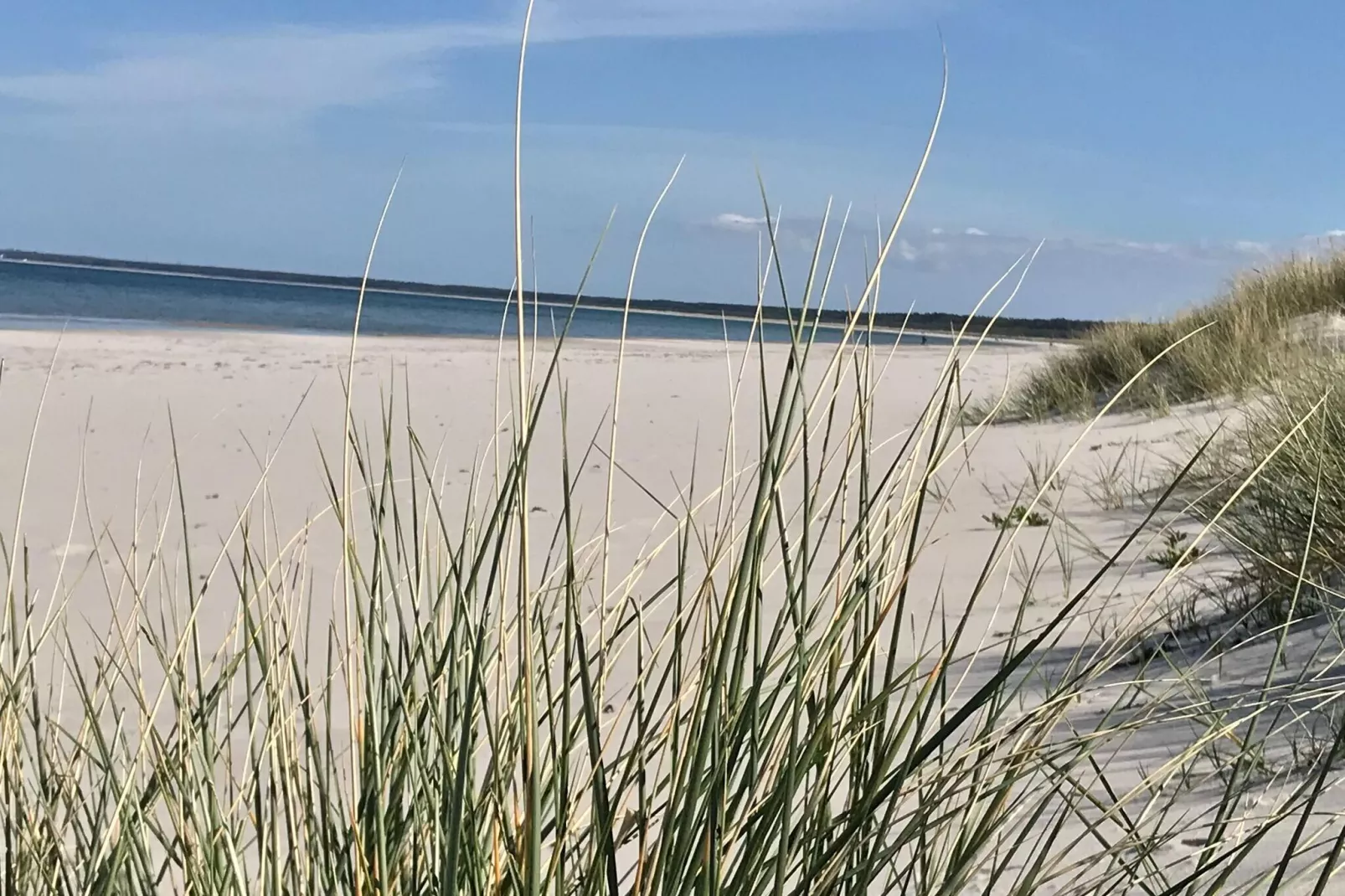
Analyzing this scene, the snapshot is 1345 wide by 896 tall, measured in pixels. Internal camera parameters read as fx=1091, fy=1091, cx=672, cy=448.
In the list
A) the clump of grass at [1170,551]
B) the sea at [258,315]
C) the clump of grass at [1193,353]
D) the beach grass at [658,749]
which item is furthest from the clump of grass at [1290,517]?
the sea at [258,315]

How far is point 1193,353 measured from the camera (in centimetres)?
568

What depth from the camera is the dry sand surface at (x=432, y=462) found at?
2.26m

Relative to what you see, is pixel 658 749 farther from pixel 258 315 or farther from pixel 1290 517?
pixel 258 315

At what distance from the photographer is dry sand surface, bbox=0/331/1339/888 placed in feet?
7.40

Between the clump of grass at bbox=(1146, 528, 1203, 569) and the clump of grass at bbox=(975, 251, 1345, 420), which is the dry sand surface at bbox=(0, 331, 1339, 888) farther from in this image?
the clump of grass at bbox=(975, 251, 1345, 420)

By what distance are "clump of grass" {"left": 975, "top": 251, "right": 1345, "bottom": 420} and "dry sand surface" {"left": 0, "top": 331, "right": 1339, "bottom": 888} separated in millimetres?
342

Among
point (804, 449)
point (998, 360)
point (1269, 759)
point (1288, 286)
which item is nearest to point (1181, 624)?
point (1269, 759)

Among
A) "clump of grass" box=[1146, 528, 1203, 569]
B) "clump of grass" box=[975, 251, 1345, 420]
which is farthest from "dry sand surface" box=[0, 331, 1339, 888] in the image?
"clump of grass" box=[975, 251, 1345, 420]

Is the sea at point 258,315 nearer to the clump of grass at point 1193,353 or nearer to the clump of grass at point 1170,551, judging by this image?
the clump of grass at point 1193,353

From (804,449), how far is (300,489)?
4.26m

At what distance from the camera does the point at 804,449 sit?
80cm

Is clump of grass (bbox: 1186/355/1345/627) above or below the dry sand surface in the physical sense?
above

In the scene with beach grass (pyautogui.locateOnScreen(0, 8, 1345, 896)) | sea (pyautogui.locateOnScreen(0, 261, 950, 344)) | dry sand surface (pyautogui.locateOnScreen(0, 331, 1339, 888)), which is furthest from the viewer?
sea (pyautogui.locateOnScreen(0, 261, 950, 344))

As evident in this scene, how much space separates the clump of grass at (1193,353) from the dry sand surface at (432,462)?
0.34 meters
